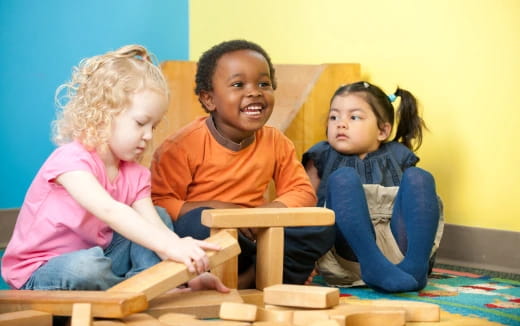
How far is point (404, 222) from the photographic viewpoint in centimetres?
169

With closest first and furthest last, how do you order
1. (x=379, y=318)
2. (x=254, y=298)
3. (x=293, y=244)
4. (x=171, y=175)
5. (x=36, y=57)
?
(x=379, y=318)
(x=254, y=298)
(x=293, y=244)
(x=171, y=175)
(x=36, y=57)

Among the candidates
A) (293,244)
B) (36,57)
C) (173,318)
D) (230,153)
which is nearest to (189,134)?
(230,153)

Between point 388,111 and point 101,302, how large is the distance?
36.9 inches

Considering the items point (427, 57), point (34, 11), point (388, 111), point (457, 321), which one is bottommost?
point (457, 321)

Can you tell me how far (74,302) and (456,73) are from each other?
112 cm

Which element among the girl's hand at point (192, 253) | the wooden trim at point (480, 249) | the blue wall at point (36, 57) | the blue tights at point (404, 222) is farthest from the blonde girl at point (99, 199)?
the blue wall at point (36, 57)

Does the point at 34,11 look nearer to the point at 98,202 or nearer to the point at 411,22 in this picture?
the point at 411,22

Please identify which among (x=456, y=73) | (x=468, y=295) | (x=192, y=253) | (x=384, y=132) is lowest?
(x=468, y=295)

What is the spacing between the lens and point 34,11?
241cm

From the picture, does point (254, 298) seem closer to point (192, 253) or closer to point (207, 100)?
point (192, 253)

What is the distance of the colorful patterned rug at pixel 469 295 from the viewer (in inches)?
54.9

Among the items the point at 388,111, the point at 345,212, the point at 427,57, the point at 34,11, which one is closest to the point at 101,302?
the point at 345,212

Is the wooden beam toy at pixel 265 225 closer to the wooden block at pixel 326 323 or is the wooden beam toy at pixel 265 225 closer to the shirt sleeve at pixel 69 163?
the shirt sleeve at pixel 69 163

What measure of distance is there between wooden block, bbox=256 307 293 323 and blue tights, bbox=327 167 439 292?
1.34ft
